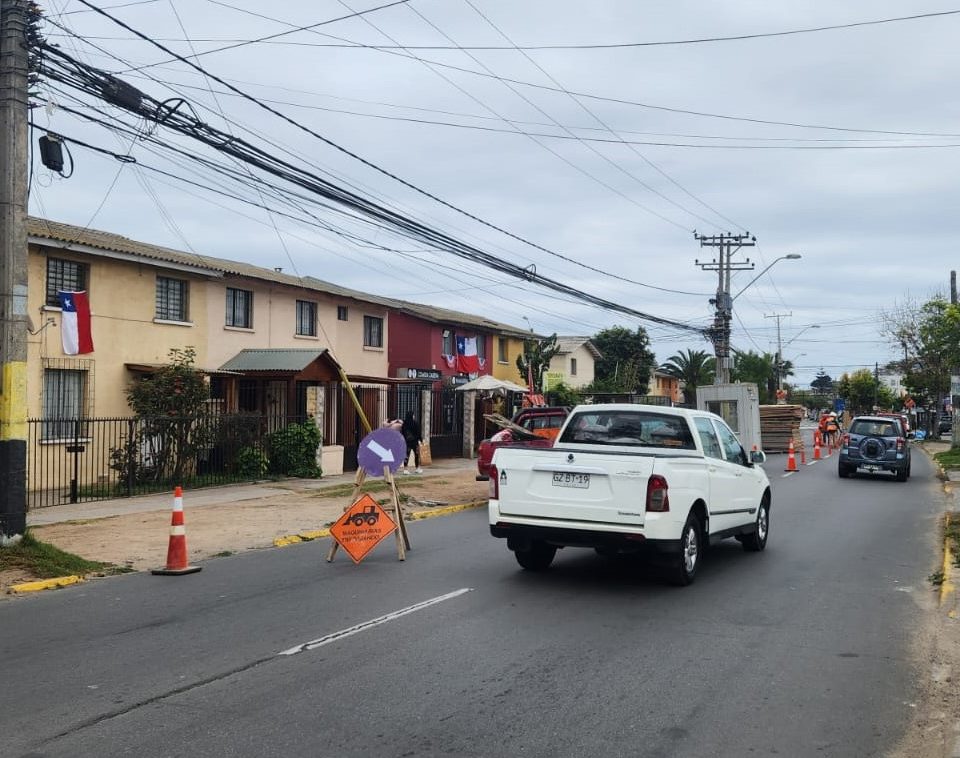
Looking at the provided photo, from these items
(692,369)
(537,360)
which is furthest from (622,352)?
(537,360)

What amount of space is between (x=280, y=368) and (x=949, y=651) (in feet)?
60.6

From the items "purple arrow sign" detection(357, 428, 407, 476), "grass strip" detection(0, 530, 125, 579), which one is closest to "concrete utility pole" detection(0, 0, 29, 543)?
"grass strip" detection(0, 530, 125, 579)

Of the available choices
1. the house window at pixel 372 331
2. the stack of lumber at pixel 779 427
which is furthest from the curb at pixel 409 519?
the stack of lumber at pixel 779 427

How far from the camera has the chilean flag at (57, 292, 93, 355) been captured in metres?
19.7

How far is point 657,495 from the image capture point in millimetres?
8766

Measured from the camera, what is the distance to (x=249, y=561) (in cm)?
1126

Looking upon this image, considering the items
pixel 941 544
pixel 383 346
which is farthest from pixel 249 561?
pixel 383 346

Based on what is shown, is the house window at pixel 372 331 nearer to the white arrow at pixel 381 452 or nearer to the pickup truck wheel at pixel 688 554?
the white arrow at pixel 381 452

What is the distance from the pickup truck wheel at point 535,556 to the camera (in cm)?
1001

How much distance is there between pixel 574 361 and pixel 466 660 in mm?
53097

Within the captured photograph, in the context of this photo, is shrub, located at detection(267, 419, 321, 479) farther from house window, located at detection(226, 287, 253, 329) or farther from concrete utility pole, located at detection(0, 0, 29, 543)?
concrete utility pole, located at detection(0, 0, 29, 543)

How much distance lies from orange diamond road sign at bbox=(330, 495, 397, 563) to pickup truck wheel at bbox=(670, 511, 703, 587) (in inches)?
132

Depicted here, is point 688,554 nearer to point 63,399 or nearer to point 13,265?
point 13,265

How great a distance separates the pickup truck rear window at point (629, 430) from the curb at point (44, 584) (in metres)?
5.57
